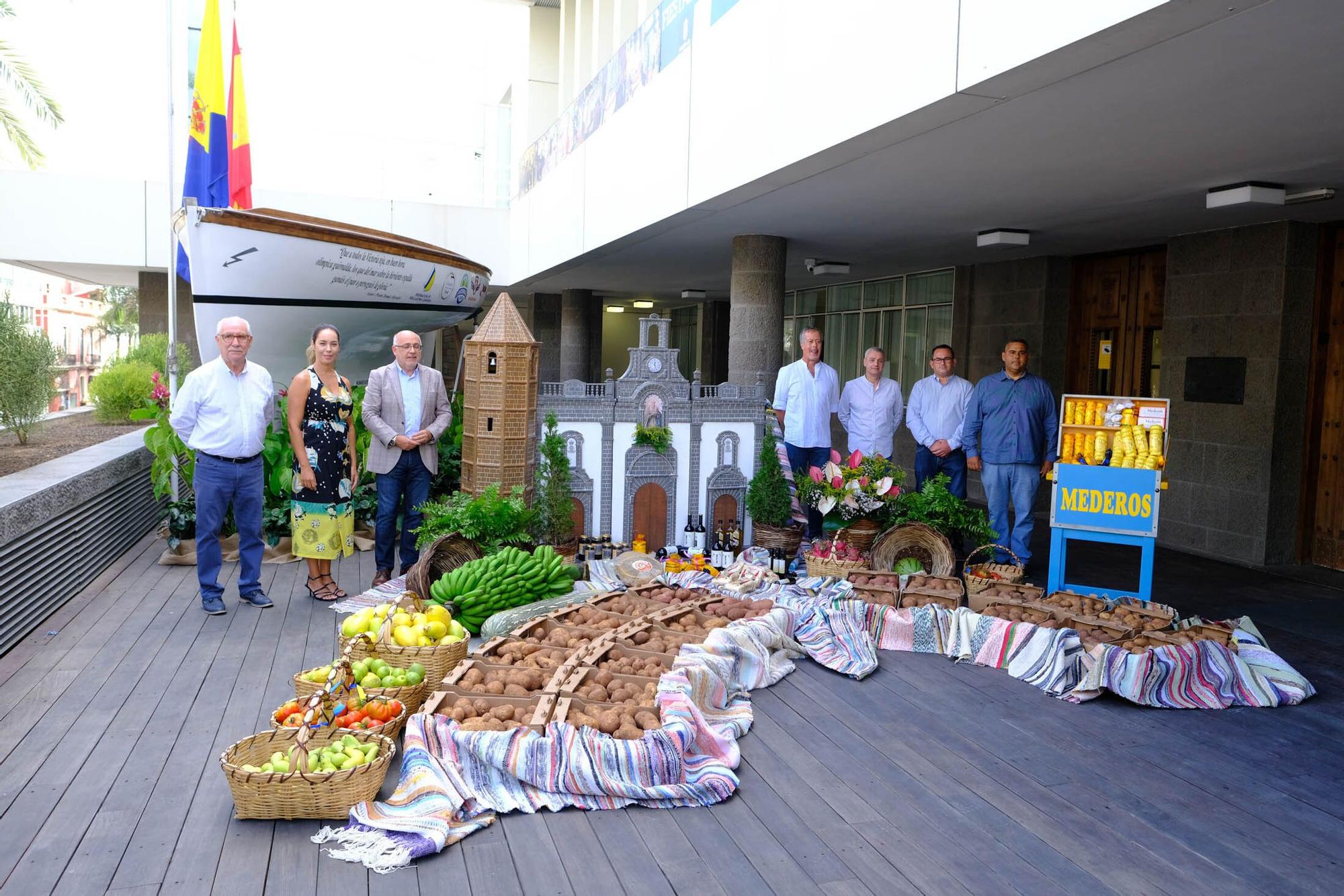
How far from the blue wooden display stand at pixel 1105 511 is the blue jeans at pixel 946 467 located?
1.35 metres

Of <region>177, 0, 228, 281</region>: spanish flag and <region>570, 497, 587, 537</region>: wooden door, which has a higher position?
<region>177, 0, 228, 281</region>: spanish flag

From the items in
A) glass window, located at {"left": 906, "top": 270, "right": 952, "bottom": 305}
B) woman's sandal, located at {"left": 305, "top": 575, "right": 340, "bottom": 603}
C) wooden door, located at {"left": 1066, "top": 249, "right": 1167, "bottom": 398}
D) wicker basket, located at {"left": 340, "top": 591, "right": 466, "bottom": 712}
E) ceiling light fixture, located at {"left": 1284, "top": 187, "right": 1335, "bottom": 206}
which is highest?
ceiling light fixture, located at {"left": 1284, "top": 187, "right": 1335, "bottom": 206}

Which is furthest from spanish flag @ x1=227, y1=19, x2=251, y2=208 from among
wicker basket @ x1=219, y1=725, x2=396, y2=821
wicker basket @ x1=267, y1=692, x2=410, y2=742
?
wicker basket @ x1=219, y1=725, x2=396, y2=821

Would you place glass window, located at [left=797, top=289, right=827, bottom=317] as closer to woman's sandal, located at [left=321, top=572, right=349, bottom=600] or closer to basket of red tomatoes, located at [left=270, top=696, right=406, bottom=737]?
woman's sandal, located at [left=321, top=572, right=349, bottom=600]

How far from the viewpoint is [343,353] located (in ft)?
39.3

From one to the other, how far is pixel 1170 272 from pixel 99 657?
901cm

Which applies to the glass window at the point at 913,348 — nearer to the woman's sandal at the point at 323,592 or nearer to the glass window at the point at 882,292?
the glass window at the point at 882,292

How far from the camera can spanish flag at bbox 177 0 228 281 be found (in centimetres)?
973

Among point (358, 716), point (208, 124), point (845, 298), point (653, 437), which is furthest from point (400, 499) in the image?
point (845, 298)

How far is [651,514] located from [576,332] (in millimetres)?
11357

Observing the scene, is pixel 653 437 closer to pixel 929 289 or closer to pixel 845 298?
pixel 929 289

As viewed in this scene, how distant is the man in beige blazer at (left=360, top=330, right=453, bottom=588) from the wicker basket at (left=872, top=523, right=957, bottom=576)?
3128mm

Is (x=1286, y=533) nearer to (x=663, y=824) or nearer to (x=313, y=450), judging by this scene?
(x=663, y=824)

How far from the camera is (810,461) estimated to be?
27.1 feet
